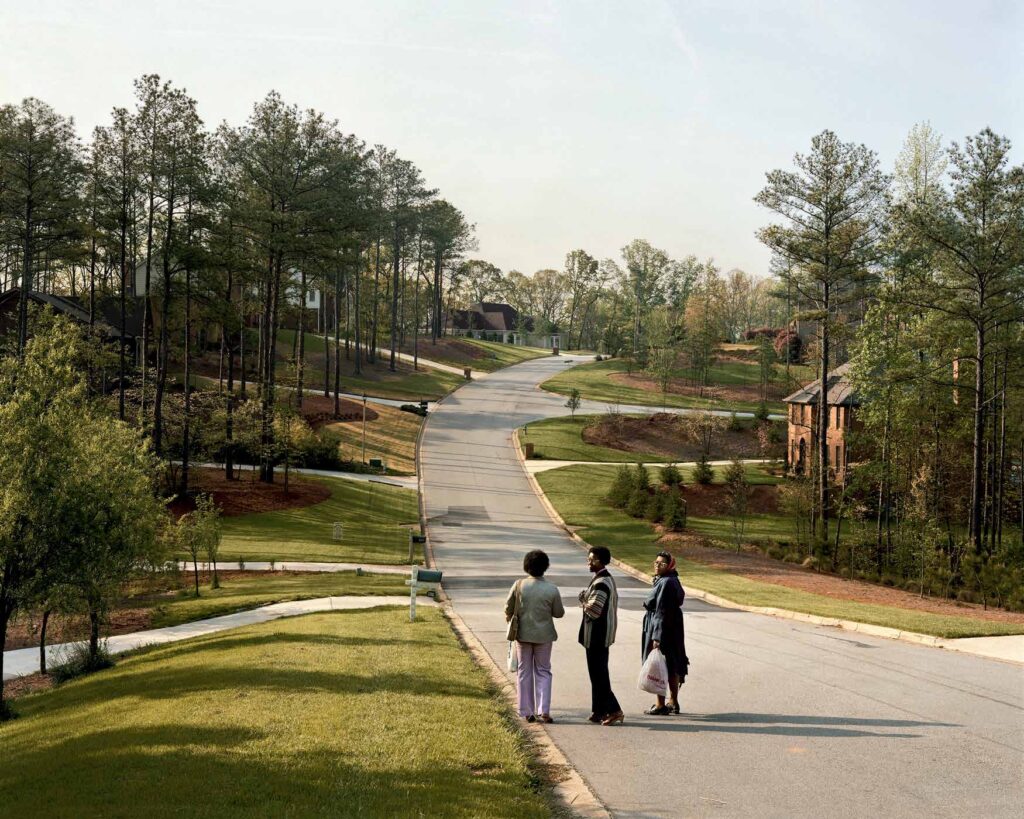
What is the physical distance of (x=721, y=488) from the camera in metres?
45.0

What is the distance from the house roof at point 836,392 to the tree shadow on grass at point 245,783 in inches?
1637

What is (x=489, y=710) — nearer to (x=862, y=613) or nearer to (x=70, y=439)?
(x=70, y=439)

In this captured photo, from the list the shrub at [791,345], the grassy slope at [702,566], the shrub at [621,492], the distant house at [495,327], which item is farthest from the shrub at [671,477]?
the distant house at [495,327]

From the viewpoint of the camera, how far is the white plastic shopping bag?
1003 centimetres

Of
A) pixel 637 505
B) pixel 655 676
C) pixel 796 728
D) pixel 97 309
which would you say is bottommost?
pixel 637 505

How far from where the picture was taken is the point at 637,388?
269 ft

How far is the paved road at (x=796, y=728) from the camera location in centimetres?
734

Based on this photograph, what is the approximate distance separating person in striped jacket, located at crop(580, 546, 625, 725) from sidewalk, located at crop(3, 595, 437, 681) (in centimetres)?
1072

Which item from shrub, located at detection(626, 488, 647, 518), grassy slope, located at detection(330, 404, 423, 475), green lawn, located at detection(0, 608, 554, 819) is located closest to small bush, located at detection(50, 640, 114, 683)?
green lawn, located at detection(0, 608, 554, 819)

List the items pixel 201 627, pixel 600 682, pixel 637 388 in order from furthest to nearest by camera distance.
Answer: pixel 637 388
pixel 201 627
pixel 600 682

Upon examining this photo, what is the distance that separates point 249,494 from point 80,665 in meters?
22.5

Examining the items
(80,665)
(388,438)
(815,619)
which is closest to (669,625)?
(815,619)

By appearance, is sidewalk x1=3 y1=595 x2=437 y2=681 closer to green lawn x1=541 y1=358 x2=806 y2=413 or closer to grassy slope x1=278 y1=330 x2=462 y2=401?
grassy slope x1=278 y1=330 x2=462 y2=401

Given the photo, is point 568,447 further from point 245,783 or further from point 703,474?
point 245,783
